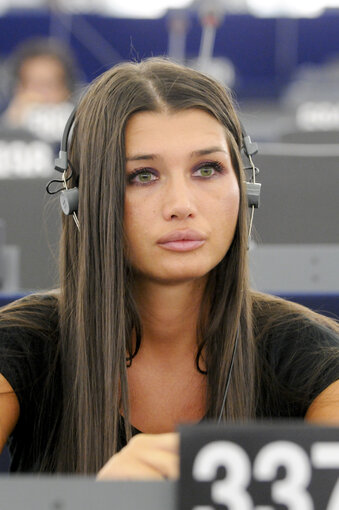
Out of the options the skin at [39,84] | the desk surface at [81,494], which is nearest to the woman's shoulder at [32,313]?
the desk surface at [81,494]

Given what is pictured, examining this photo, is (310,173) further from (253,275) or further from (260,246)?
(253,275)

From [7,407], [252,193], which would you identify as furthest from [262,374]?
[7,407]

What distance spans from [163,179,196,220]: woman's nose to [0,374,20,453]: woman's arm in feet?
1.06

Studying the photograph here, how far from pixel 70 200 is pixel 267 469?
2.25 ft

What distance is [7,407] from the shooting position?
1196 mm

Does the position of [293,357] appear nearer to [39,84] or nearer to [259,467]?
[259,467]

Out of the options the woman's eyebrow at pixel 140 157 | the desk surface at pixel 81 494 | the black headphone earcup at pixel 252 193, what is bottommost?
the desk surface at pixel 81 494

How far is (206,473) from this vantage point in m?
0.56

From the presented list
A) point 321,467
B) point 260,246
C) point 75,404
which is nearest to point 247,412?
point 75,404

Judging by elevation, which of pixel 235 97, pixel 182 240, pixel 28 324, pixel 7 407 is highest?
pixel 235 97

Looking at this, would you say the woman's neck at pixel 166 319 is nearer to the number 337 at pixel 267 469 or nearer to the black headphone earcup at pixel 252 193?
the black headphone earcup at pixel 252 193

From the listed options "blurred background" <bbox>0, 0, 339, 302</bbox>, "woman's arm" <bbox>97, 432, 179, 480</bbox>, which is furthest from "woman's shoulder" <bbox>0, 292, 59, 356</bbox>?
"woman's arm" <bbox>97, 432, 179, 480</bbox>

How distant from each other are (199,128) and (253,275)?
69 centimetres

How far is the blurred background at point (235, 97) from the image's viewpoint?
203cm
